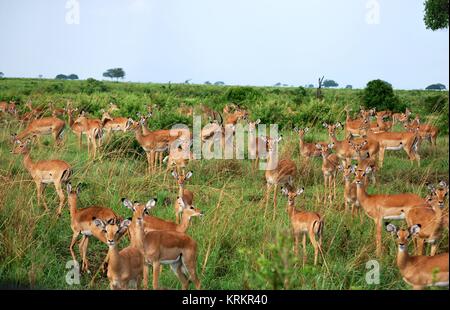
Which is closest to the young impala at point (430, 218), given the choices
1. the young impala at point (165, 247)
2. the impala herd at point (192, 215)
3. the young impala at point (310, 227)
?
the impala herd at point (192, 215)

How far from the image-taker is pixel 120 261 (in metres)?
4.95

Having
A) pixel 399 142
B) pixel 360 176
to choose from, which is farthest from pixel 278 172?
pixel 399 142

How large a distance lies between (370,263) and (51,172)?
12.6ft

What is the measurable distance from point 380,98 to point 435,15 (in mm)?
3272

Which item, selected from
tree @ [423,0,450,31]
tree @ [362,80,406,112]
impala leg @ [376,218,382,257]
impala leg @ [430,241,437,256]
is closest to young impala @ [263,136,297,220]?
impala leg @ [376,218,382,257]

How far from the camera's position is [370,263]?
19.3ft

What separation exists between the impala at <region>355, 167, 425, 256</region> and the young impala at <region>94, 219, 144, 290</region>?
2.47m

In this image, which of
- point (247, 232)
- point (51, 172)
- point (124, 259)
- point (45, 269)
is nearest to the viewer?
point (124, 259)

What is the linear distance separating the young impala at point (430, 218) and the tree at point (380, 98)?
14.1m

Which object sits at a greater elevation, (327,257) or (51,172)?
(51,172)

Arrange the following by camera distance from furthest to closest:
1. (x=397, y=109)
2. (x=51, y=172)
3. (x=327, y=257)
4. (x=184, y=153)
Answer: (x=397, y=109), (x=184, y=153), (x=51, y=172), (x=327, y=257)

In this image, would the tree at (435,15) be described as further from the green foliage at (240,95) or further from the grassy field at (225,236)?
the grassy field at (225,236)
